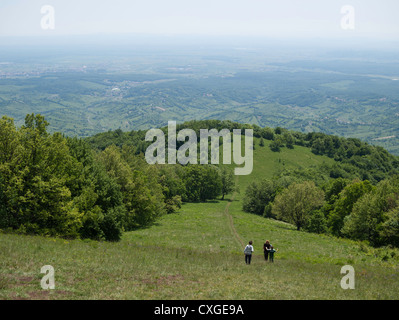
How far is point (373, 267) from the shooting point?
2553 centimetres

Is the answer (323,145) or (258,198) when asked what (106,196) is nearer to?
(258,198)

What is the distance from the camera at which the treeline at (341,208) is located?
40.2 m

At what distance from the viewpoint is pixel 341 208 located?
5309 cm

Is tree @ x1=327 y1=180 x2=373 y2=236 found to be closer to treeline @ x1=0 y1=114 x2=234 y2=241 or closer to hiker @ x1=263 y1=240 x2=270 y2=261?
hiker @ x1=263 y1=240 x2=270 y2=261

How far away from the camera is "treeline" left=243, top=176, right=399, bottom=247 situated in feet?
132

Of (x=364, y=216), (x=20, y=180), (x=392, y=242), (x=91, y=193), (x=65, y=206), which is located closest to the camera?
(x=20, y=180)

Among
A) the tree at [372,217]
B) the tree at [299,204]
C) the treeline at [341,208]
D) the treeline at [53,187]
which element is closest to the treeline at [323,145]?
the treeline at [341,208]

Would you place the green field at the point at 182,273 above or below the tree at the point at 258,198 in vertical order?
above

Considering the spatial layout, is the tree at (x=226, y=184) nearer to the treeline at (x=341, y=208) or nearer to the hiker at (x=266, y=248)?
the treeline at (x=341, y=208)

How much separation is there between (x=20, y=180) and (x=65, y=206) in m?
4.40

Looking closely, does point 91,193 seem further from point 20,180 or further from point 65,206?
point 20,180

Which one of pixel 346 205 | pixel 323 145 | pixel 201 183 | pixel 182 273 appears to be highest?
pixel 182 273

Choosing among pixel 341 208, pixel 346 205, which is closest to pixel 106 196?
pixel 341 208
